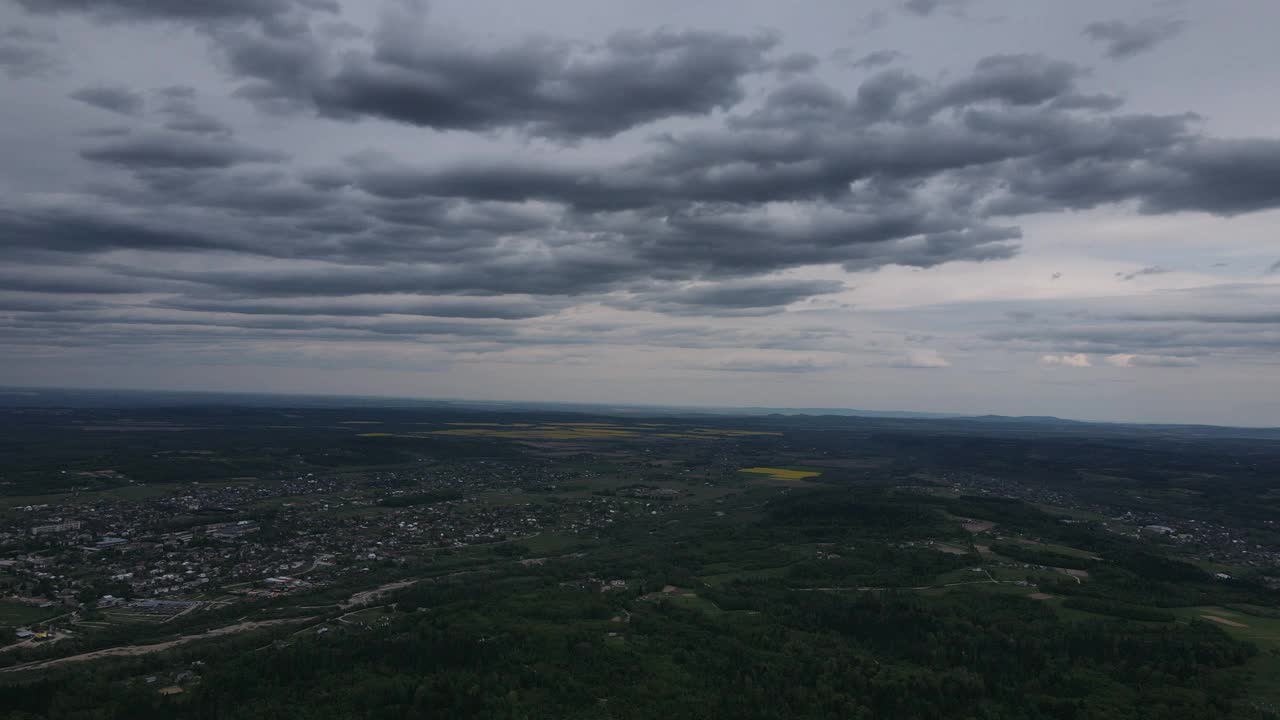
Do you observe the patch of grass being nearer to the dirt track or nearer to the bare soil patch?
the dirt track

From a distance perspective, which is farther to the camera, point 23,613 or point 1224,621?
point 1224,621

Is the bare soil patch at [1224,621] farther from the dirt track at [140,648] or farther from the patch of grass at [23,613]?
the patch of grass at [23,613]

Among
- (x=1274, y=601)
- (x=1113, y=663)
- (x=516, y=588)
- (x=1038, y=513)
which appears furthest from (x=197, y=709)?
(x=1038, y=513)

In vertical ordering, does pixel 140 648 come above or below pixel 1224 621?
below

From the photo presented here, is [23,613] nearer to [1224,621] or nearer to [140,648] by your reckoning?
[140,648]

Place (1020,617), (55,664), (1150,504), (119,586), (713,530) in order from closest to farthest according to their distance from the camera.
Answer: (55,664) → (1020,617) → (119,586) → (713,530) → (1150,504)

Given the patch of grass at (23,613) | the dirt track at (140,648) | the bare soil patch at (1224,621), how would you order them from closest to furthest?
the dirt track at (140,648)
the patch of grass at (23,613)
the bare soil patch at (1224,621)

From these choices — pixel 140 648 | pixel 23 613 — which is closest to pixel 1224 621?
pixel 140 648

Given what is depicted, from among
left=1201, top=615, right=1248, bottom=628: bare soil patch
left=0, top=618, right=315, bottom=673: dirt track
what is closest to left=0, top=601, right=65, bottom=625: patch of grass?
left=0, top=618, right=315, bottom=673: dirt track

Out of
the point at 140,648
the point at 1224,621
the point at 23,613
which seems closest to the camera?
the point at 140,648

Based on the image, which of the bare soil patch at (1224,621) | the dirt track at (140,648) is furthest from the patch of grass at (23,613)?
the bare soil patch at (1224,621)

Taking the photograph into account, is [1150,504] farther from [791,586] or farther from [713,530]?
[791,586]
